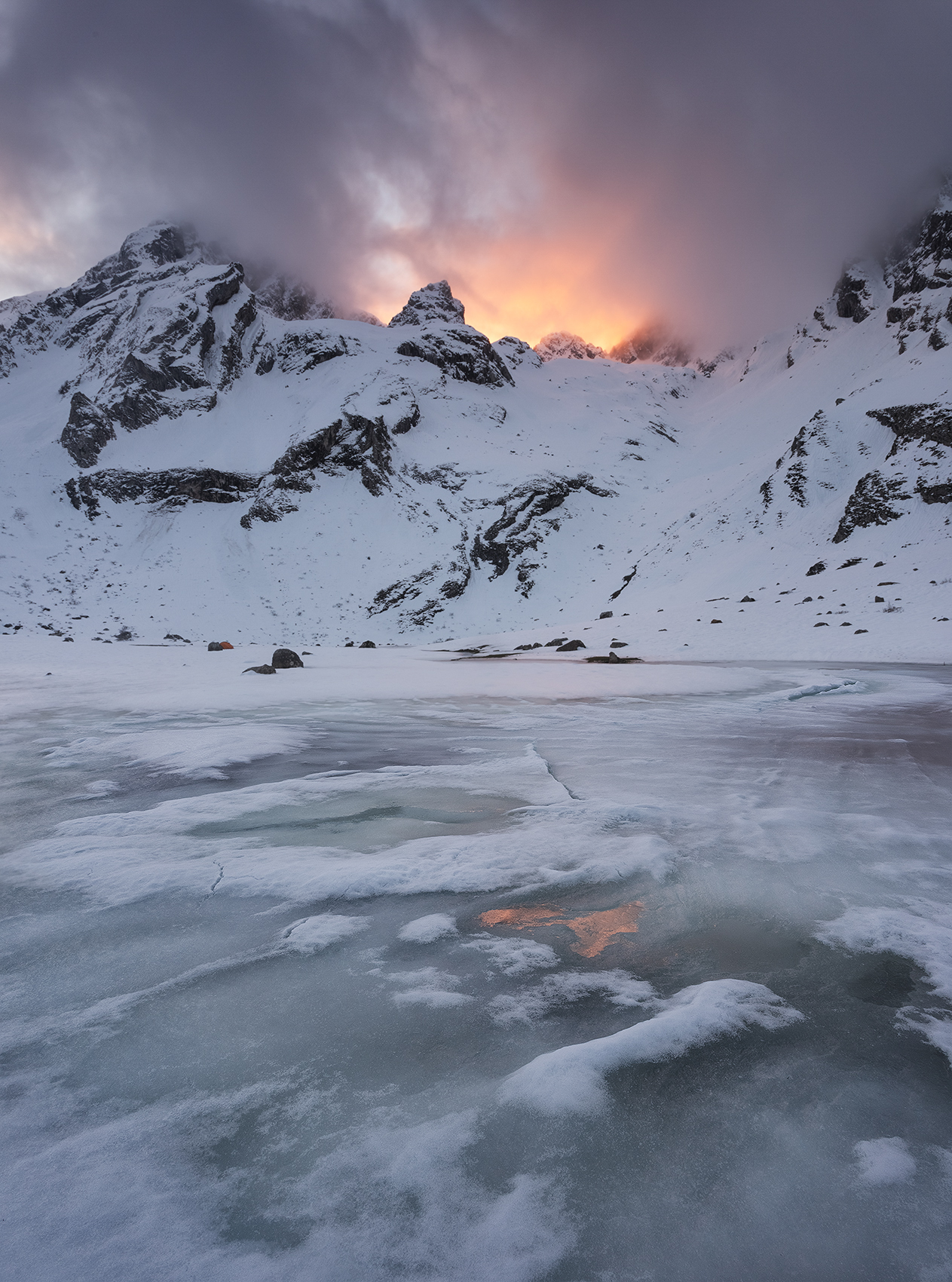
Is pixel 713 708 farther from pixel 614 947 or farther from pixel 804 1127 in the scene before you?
pixel 804 1127

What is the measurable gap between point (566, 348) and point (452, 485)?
58.0 m

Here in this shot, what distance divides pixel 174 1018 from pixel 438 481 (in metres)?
32.1

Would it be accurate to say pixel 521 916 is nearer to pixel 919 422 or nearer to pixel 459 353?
pixel 919 422

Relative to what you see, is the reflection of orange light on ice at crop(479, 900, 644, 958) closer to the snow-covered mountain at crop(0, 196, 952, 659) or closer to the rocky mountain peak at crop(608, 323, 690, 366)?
the snow-covered mountain at crop(0, 196, 952, 659)

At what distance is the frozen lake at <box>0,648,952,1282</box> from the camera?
76 cm

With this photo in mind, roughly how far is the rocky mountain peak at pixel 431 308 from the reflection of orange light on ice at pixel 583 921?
54.9 metres

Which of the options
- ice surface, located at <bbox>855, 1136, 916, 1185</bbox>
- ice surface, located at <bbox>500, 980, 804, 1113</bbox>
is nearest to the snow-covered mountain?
ice surface, located at <bbox>500, 980, 804, 1113</bbox>

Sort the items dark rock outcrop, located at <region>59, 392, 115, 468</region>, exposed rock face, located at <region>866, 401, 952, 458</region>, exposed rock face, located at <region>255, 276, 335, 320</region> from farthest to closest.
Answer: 1. exposed rock face, located at <region>255, 276, 335, 320</region>
2. dark rock outcrop, located at <region>59, 392, 115, 468</region>
3. exposed rock face, located at <region>866, 401, 952, 458</region>

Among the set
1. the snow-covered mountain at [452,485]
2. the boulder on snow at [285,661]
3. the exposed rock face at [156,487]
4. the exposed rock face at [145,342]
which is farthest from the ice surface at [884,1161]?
the exposed rock face at [145,342]

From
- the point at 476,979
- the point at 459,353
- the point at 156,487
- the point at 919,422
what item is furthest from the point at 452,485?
→ the point at 476,979

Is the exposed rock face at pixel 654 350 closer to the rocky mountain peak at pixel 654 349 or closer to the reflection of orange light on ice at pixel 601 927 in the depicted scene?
the rocky mountain peak at pixel 654 349

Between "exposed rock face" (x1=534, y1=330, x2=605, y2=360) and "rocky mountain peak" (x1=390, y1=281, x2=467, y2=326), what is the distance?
28.4m

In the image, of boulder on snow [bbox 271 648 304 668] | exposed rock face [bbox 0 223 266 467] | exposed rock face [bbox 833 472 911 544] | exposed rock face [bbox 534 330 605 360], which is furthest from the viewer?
exposed rock face [bbox 534 330 605 360]

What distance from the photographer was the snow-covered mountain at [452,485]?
19359mm
